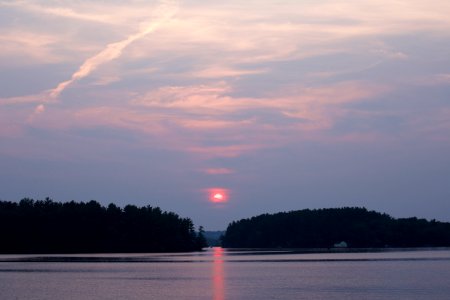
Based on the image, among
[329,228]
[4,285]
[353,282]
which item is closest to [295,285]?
[353,282]

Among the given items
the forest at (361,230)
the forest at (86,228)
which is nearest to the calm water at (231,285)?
the forest at (86,228)

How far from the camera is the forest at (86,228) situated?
131 metres

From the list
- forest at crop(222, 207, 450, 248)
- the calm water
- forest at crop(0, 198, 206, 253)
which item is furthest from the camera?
forest at crop(222, 207, 450, 248)

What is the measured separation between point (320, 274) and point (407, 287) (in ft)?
53.2

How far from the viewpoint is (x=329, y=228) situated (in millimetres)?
188500

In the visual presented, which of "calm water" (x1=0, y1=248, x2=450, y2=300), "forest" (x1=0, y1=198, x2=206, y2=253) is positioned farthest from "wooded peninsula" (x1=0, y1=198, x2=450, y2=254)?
"calm water" (x1=0, y1=248, x2=450, y2=300)

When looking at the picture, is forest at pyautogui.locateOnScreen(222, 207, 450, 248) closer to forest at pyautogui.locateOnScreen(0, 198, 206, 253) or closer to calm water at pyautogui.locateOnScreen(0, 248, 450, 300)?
forest at pyautogui.locateOnScreen(0, 198, 206, 253)

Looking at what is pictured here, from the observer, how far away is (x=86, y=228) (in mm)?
136250

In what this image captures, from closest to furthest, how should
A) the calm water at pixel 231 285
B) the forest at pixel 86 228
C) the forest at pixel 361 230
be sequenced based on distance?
the calm water at pixel 231 285, the forest at pixel 86 228, the forest at pixel 361 230

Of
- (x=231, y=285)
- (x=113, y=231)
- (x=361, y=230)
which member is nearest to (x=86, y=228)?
(x=113, y=231)

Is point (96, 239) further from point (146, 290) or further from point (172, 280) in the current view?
point (146, 290)

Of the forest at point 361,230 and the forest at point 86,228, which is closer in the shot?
the forest at point 86,228

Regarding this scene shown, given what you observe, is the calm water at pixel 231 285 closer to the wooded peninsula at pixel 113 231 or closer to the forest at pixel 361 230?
the wooded peninsula at pixel 113 231

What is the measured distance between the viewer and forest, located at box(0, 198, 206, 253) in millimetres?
131000
